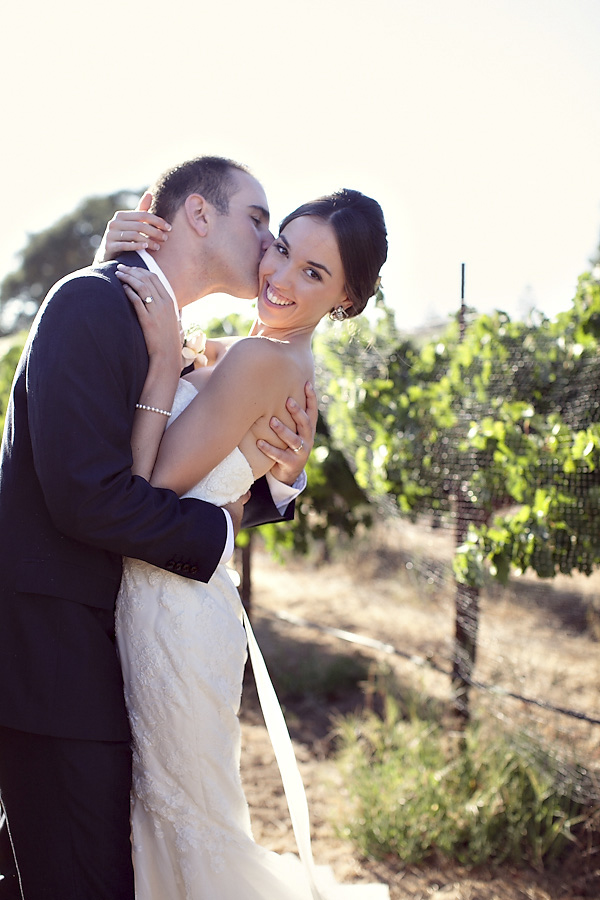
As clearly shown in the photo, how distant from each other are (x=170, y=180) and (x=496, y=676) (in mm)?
4704

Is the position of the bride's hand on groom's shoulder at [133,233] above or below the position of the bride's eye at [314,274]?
above

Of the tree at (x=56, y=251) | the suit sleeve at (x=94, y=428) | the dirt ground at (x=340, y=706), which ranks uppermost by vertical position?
the tree at (x=56, y=251)

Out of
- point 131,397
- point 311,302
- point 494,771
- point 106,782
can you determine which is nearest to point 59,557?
point 131,397

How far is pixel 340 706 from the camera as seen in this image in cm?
592

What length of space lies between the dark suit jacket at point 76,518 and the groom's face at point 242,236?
462mm

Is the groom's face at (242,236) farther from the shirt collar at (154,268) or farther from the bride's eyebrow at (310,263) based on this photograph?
the shirt collar at (154,268)

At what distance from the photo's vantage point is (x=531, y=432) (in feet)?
13.0

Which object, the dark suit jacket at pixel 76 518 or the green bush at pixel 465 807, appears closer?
the dark suit jacket at pixel 76 518

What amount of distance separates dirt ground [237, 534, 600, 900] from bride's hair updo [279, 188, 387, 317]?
274cm

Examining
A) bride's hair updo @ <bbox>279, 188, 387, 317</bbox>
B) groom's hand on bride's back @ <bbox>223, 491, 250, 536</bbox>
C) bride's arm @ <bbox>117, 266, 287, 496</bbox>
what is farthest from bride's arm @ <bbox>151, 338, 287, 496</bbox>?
bride's hair updo @ <bbox>279, 188, 387, 317</bbox>

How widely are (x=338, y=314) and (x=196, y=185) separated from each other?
2.34 feet

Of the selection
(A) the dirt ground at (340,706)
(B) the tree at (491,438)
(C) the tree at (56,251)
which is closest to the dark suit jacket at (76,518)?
(B) the tree at (491,438)

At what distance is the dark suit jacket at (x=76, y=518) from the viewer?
6.17 ft

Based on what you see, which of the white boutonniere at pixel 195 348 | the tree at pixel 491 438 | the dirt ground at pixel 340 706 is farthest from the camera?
the tree at pixel 491 438
